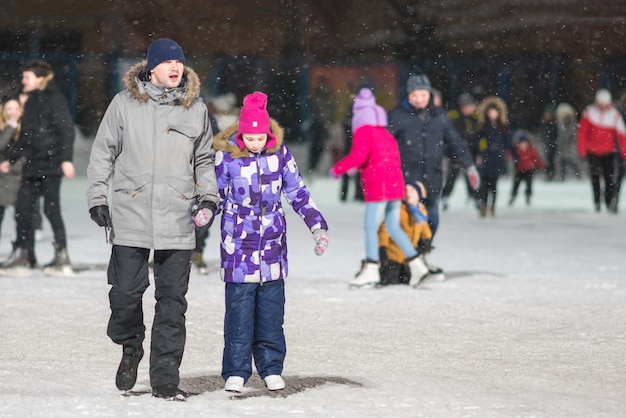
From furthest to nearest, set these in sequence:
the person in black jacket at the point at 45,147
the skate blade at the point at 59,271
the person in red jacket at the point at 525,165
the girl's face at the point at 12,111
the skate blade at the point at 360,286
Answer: the person in red jacket at the point at 525,165 < the girl's face at the point at 12,111 < the skate blade at the point at 59,271 < the person in black jacket at the point at 45,147 < the skate blade at the point at 360,286

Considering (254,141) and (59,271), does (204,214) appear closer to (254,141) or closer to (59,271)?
(254,141)

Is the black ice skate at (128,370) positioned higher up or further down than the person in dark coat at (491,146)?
further down

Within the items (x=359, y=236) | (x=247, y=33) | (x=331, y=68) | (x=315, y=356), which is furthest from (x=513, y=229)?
(x=247, y=33)

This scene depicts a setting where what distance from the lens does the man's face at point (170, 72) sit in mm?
6109

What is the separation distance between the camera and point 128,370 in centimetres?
627

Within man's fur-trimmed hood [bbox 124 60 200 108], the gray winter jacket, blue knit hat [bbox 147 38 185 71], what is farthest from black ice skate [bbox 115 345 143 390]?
blue knit hat [bbox 147 38 185 71]

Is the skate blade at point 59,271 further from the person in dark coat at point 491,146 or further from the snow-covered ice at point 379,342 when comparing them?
the person in dark coat at point 491,146

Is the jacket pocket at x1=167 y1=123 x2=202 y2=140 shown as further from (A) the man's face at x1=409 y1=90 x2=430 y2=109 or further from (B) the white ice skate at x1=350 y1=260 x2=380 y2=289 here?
(A) the man's face at x1=409 y1=90 x2=430 y2=109

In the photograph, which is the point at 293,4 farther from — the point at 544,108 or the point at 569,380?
the point at 569,380

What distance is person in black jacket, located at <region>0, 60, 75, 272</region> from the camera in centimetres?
1116

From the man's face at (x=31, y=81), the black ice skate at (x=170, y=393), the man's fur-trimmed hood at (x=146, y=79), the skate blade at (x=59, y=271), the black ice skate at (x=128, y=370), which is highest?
the man's face at (x=31, y=81)

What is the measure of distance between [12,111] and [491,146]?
8.41 m

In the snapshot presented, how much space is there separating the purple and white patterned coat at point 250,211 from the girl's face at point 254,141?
1.3 inches

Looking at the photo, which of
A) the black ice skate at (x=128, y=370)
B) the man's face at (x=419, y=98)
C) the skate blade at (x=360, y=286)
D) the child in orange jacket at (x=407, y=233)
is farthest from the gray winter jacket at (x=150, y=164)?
the man's face at (x=419, y=98)
